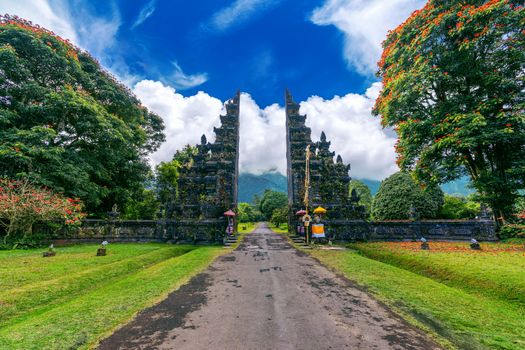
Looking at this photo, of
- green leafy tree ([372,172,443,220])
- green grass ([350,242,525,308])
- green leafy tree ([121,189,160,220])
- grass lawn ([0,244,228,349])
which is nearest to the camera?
grass lawn ([0,244,228,349])

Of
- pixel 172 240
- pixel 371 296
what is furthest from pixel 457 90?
pixel 172 240

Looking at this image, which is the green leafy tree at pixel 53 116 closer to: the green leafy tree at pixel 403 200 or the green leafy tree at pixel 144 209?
the green leafy tree at pixel 144 209

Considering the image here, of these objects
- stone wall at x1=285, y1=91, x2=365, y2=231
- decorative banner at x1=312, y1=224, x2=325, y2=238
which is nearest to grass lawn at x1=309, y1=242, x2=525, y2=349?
decorative banner at x1=312, y1=224, x2=325, y2=238

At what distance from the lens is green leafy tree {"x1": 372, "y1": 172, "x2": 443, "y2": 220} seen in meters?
20.1

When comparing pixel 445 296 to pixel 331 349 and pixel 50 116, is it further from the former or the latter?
pixel 50 116

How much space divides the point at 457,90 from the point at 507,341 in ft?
61.0

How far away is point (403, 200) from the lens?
20.7 meters

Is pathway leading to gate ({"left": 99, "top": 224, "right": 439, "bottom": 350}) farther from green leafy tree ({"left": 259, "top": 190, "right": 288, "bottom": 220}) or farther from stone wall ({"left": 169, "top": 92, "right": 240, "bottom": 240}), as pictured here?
green leafy tree ({"left": 259, "top": 190, "right": 288, "bottom": 220})

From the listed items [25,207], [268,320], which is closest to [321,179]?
[268,320]

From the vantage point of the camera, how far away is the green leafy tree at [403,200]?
20.1m

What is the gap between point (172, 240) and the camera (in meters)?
15.8

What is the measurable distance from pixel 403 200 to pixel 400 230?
20.4 feet

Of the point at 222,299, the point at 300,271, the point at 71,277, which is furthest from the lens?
the point at 300,271

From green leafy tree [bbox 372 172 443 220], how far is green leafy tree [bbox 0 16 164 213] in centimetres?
2544
